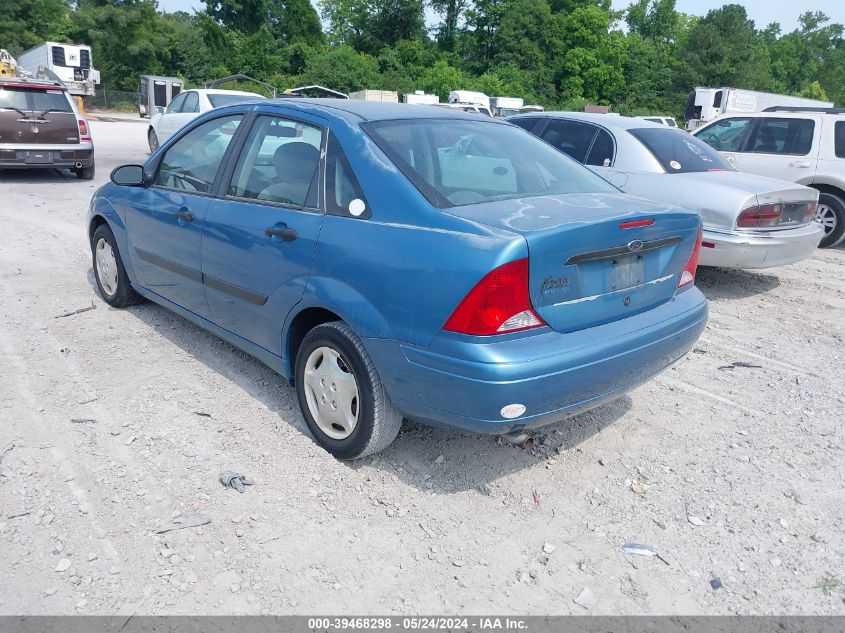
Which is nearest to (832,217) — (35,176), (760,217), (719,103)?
(760,217)

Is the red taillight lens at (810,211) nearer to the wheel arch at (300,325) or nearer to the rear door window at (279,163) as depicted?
the rear door window at (279,163)

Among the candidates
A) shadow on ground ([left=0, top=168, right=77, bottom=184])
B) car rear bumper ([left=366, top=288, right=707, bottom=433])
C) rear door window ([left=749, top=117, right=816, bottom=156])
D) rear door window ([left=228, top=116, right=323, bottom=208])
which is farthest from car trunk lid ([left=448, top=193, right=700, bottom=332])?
shadow on ground ([left=0, top=168, right=77, bottom=184])

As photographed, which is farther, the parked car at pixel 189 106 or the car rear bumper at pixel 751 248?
the parked car at pixel 189 106

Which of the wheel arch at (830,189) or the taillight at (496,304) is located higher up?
the wheel arch at (830,189)

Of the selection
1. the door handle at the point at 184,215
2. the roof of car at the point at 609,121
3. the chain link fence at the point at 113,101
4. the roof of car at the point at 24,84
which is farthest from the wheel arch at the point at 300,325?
the chain link fence at the point at 113,101

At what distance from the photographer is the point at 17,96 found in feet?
38.8

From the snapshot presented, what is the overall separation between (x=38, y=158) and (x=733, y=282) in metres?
11.2

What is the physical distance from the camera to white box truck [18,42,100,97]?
117 feet

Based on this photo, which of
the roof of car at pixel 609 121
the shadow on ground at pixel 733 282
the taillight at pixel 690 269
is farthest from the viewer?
the roof of car at pixel 609 121

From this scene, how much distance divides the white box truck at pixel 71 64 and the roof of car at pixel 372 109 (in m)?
37.1

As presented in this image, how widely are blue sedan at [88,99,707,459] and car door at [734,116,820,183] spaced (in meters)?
6.98

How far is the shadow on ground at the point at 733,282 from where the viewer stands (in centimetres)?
703

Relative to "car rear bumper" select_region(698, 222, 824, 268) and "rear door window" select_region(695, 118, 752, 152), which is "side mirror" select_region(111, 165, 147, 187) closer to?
"car rear bumper" select_region(698, 222, 824, 268)

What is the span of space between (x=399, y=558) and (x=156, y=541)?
100cm
